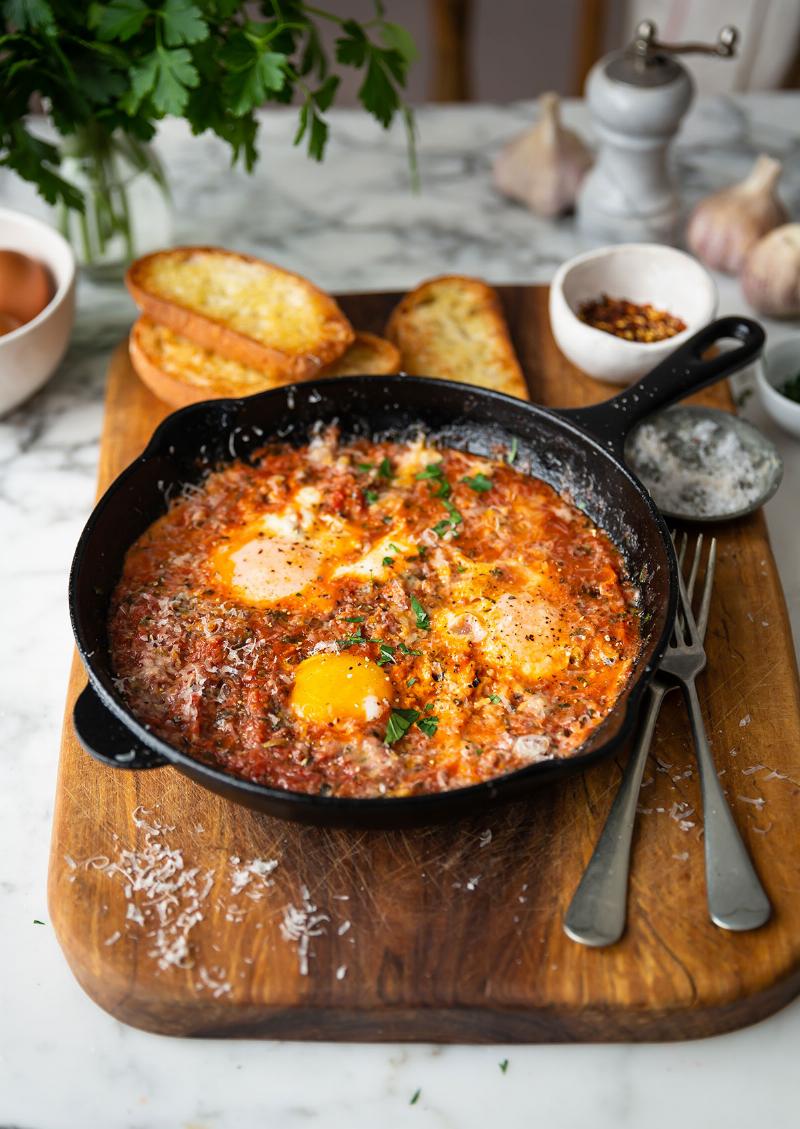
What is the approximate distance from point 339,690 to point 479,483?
0.96 metres

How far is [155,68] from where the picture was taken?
375 centimetres

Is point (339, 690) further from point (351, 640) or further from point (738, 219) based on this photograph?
point (738, 219)

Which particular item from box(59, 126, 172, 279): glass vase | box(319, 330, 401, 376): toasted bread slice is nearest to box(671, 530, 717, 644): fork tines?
box(319, 330, 401, 376): toasted bread slice

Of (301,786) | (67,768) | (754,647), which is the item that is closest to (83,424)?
(67,768)

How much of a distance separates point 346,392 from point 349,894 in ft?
5.40

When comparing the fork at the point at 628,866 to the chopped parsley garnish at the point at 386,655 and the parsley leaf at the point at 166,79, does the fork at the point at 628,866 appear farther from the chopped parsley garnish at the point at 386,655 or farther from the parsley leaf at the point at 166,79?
the parsley leaf at the point at 166,79

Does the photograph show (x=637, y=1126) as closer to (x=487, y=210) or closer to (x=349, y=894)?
(x=349, y=894)

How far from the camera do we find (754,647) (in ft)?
10.7

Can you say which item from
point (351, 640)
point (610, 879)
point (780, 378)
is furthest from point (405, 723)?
point (780, 378)

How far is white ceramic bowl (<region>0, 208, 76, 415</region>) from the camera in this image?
3.95 metres

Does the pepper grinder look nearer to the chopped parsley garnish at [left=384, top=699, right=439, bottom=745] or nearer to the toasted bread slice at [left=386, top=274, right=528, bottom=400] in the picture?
the toasted bread slice at [left=386, top=274, right=528, bottom=400]

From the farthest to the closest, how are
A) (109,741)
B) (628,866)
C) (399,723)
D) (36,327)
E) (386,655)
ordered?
1. (36,327)
2. (386,655)
3. (399,723)
4. (628,866)
5. (109,741)

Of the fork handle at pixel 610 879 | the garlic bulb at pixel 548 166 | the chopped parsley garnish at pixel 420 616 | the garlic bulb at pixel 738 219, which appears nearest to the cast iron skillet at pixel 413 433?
the fork handle at pixel 610 879

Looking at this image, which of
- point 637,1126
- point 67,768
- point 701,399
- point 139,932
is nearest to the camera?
point 637,1126
